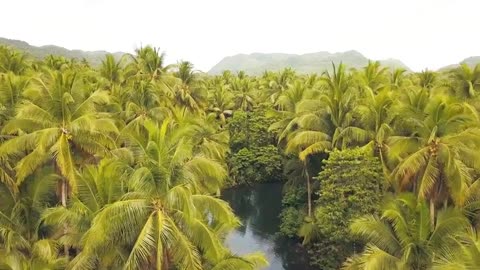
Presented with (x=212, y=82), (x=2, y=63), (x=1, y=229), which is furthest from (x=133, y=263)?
(x=212, y=82)

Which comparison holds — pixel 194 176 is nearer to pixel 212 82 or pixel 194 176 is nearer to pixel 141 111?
pixel 141 111

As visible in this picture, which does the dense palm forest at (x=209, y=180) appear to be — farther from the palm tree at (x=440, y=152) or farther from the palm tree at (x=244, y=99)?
the palm tree at (x=244, y=99)

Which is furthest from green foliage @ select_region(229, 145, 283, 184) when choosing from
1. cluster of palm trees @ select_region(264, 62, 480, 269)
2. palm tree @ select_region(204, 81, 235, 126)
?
cluster of palm trees @ select_region(264, 62, 480, 269)

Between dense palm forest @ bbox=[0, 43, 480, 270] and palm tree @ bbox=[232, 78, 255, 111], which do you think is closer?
dense palm forest @ bbox=[0, 43, 480, 270]

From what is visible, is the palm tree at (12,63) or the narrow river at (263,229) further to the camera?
the palm tree at (12,63)

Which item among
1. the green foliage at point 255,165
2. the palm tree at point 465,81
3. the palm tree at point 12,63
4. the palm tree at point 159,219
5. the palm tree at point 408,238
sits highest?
the palm tree at point 12,63

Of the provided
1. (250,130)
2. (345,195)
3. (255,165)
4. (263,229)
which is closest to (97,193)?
(345,195)

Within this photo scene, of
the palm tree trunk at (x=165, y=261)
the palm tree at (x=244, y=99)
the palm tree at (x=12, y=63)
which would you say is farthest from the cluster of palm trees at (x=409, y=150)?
the palm tree at (x=12, y=63)

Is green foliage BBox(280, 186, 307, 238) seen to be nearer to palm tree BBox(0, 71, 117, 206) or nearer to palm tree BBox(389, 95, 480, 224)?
palm tree BBox(389, 95, 480, 224)
